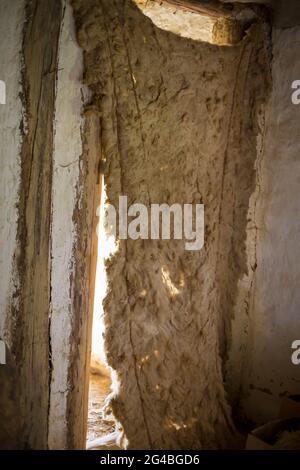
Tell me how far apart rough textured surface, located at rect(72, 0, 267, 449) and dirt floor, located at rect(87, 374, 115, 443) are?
680 mm

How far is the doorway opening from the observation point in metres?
1.84

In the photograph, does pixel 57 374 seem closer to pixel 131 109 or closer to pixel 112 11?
pixel 131 109

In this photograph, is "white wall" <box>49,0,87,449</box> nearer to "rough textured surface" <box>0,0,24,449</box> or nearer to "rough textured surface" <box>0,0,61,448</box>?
"rough textured surface" <box>0,0,61,448</box>

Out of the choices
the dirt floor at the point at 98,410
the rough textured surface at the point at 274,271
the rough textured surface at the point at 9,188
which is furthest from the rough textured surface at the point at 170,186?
the dirt floor at the point at 98,410

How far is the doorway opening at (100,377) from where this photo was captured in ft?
6.04

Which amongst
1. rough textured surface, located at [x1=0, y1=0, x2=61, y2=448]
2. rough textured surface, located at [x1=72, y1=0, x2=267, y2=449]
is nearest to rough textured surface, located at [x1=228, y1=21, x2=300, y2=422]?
rough textured surface, located at [x1=72, y1=0, x2=267, y2=449]

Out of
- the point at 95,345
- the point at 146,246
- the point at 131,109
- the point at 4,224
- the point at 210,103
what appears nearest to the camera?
the point at 4,224

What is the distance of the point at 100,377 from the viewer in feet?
10.8

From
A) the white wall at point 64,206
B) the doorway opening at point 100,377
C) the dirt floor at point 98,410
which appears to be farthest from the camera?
the dirt floor at point 98,410

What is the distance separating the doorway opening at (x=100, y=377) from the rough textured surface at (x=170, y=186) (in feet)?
0.28

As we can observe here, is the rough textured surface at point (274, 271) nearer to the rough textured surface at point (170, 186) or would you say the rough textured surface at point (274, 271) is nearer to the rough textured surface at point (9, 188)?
the rough textured surface at point (170, 186)
